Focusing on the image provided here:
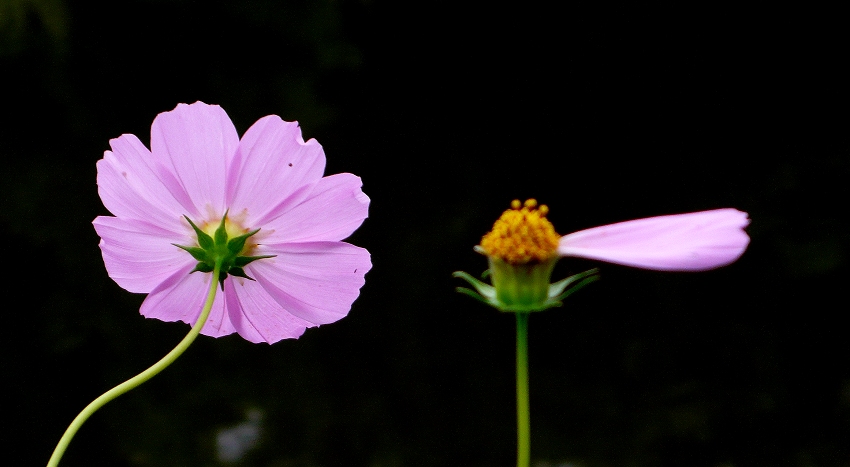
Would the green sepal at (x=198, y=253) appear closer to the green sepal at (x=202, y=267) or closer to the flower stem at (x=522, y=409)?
Result: the green sepal at (x=202, y=267)

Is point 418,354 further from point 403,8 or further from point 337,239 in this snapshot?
point 337,239

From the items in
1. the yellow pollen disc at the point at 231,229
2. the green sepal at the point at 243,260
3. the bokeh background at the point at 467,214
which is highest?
the bokeh background at the point at 467,214

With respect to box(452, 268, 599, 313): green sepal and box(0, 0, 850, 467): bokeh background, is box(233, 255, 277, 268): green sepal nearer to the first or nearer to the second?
box(452, 268, 599, 313): green sepal

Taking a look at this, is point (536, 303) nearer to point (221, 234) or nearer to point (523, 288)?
point (523, 288)

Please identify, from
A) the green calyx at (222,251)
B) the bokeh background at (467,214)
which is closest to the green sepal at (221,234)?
the green calyx at (222,251)

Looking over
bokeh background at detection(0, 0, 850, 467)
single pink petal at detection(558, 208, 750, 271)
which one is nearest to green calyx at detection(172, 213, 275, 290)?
single pink petal at detection(558, 208, 750, 271)

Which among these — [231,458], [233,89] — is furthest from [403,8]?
[231,458]

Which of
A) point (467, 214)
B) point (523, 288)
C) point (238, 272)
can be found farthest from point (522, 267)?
point (467, 214)
